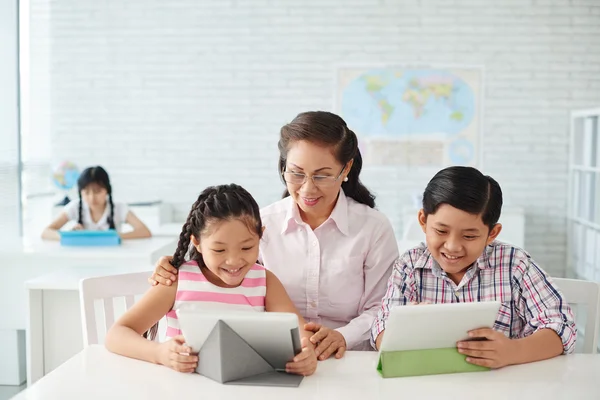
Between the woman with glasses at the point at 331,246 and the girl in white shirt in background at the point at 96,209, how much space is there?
2.29 metres

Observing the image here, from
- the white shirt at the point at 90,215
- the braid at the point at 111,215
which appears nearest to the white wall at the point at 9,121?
the white shirt at the point at 90,215

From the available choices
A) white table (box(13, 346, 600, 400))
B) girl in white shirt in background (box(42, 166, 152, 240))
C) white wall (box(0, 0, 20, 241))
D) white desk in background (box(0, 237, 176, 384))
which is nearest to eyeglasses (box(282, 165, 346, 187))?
white table (box(13, 346, 600, 400))

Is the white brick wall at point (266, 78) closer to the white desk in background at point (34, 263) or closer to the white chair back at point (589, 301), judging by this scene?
the white desk in background at point (34, 263)

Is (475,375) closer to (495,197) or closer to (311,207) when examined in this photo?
(495,197)

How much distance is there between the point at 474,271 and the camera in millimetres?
1753

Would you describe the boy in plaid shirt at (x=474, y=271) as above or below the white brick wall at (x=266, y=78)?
below

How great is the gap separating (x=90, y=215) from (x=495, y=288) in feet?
10.2

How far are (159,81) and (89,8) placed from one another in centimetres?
81

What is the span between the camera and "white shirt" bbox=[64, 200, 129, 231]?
428cm

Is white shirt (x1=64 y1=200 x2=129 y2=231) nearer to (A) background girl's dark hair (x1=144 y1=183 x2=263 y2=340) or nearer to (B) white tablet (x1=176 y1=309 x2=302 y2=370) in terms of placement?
(A) background girl's dark hair (x1=144 y1=183 x2=263 y2=340)

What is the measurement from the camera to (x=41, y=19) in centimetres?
585

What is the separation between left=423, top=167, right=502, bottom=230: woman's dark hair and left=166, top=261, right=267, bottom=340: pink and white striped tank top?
45 cm

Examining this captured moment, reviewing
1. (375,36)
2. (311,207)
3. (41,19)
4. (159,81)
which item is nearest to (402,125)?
(375,36)

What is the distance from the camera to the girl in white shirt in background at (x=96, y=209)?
4.23 metres
